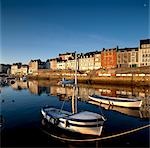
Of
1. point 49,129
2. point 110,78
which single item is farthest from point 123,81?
point 49,129

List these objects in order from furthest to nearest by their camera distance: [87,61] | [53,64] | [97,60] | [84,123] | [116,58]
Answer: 1. [53,64]
2. [87,61]
3. [97,60]
4. [116,58]
5. [84,123]

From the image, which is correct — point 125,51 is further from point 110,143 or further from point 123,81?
point 110,143

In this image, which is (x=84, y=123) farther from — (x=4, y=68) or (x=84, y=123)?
(x=4, y=68)

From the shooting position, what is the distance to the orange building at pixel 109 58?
277ft

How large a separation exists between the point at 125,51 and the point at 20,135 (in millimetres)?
68302

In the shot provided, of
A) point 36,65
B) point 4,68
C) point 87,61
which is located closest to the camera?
point 87,61

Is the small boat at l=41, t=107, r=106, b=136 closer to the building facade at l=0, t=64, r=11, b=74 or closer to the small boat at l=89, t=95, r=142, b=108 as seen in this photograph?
the small boat at l=89, t=95, r=142, b=108

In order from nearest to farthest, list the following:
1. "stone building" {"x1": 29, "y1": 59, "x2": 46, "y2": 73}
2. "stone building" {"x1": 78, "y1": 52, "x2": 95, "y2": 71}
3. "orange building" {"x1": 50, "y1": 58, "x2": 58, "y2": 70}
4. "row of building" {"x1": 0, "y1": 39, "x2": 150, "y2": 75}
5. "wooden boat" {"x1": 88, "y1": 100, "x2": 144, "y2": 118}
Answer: "wooden boat" {"x1": 88, "y1": 100, "x2": 144, "y2": 118}, "row of building" {"x1": 0, "y1": 39, "x2": 150, "y2": 75}, "stone building" {"x1": 78, "y1": 52, "x2": 95, "y2": 71}, "orange building" {"x1": 50, "y1": 58, "x2": 58, "y2": 70}, "stone building" {"x1": 29, "y1": 59, "x2": 46, "y2": 73}

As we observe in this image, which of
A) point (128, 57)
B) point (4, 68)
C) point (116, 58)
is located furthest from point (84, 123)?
point (4, 68)

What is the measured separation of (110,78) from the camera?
65.2 m

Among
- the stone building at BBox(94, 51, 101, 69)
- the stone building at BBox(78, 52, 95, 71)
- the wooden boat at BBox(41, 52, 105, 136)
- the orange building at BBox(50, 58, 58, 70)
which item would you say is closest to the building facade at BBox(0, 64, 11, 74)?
the orange building at BBox(50, 58, 58, 70)

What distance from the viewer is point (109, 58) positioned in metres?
86.2

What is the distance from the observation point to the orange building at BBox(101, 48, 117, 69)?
3324 inches

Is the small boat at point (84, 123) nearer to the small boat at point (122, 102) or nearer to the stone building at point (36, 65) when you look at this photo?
the small boat at point (122, 102)
